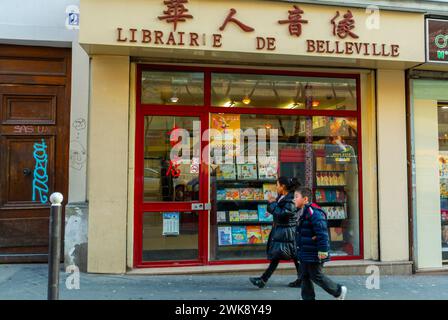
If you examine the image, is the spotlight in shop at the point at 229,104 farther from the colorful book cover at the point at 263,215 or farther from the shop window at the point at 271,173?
the colorful book cover at the point at 263,215

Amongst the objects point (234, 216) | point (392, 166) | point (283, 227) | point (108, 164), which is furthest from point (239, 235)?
point (392, 166)

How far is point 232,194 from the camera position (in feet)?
22.8

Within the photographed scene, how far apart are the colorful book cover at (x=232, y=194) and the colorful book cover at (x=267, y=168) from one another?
1.59ft

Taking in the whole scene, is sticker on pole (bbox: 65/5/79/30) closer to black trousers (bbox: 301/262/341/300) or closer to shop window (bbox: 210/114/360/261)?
shop window (bbox: 210/114/360/261)

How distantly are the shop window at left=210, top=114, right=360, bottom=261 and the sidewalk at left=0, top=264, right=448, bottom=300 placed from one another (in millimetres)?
813

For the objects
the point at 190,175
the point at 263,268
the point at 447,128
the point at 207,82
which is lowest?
the point at 263,268

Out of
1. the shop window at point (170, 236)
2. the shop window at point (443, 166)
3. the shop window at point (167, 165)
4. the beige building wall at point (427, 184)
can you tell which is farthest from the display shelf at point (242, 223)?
the shop window at point (443, 166)

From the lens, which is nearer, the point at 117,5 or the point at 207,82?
the point at 117,5

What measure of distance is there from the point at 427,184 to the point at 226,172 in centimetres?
348

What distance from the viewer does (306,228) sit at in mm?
4539

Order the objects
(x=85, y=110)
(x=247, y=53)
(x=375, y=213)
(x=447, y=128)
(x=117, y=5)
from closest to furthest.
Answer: (x=117, y=5)
(x=247, y=53)
(x=85, y=110)
(x=375, y=213)
(x=447, y=128)

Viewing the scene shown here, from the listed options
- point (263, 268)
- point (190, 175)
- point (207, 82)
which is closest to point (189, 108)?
point (207, 82)

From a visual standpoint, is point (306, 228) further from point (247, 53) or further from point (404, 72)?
point (404, 72)

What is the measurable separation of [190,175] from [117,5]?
2.74 metres
